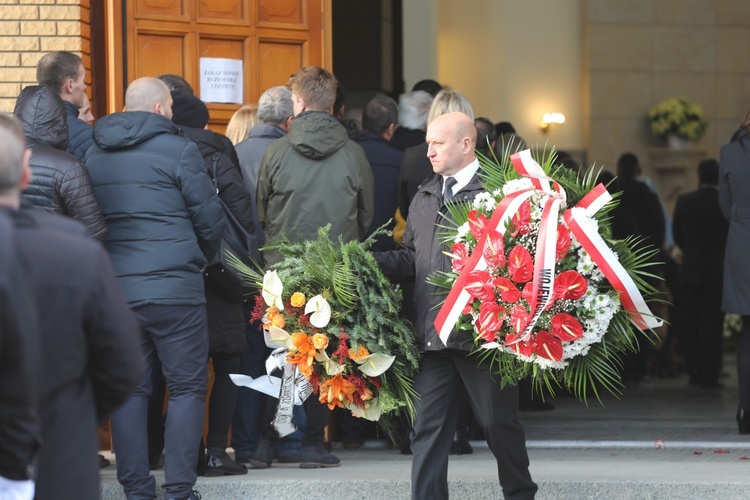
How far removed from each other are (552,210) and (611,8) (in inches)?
450

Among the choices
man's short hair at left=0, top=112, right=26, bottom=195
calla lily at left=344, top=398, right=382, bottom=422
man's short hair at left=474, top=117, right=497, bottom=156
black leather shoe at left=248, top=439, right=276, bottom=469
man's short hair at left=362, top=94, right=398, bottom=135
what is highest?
man's short hair at left=362, top=94, right=398, bottom=135

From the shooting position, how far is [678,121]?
15.5 meters

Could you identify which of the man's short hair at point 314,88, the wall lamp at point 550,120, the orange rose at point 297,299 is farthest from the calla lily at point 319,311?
the wall lamp at point 550,120

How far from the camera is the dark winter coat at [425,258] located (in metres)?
5.22

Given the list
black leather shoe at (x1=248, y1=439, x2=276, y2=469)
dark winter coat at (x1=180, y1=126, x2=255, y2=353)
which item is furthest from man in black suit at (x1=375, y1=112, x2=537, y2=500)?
black leather shoe at (x1=248, y1=439, x2=276, y2=469)

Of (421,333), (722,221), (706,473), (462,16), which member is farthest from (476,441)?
(462,16)

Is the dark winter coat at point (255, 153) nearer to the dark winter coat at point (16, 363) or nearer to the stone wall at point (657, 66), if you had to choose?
the dark winter coat at point (16, 363)

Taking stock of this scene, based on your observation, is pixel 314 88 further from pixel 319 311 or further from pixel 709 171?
pixel 709 171

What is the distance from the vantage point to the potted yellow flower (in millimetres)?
15539

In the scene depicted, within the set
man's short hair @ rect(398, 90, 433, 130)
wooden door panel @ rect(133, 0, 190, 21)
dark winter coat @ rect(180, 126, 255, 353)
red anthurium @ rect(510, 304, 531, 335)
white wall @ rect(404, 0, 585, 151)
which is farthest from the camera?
white wall @ rect(404, 0, 585, 151)

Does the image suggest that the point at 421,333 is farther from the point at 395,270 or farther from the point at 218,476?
the point at 218,476

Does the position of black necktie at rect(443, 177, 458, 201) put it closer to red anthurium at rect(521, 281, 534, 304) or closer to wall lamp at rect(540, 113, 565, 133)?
red anthurium at rect(521, 281, 534, 304)

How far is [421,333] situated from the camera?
524 cm

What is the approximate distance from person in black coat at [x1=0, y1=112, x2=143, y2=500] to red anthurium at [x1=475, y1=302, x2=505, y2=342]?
1850 mm
